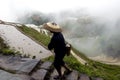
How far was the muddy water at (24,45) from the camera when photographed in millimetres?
16781

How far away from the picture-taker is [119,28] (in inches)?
2301

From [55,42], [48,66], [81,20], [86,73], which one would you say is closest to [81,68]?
[86,73]

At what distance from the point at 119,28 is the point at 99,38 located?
661 centimetres

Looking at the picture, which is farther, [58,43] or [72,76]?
[72,76]

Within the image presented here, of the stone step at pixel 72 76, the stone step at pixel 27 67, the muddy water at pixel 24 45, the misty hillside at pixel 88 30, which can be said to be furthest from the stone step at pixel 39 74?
the misty hillside at pixel 88 30

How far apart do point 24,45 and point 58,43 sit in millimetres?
9366

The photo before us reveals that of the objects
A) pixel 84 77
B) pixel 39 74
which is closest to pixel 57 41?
pixel 39 74

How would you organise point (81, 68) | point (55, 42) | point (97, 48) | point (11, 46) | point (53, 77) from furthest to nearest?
point (97, 48), point (11, 46), point (81, 68), point (53, 77), point (55, 42)

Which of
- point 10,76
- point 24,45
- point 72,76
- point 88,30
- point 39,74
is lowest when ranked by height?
point 88,30

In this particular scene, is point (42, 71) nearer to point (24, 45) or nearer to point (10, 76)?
point (10, 76)

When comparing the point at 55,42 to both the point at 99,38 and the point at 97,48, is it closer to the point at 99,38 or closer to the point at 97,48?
the point at 97,48

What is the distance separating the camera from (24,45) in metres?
18.6

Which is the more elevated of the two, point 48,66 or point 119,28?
point 48,66

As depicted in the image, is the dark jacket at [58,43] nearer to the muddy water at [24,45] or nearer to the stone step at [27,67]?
the stone step at [27,67]
